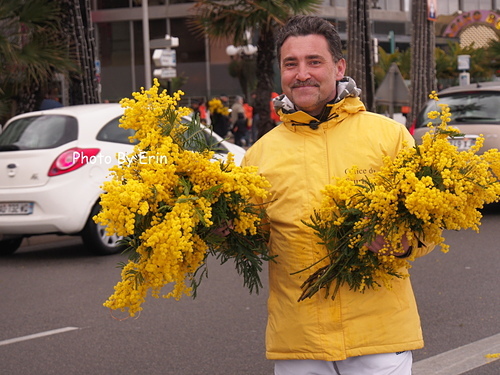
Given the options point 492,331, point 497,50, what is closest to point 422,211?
point 492,331

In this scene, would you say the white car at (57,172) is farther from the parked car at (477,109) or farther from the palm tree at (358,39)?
the palm tree at (358,39)

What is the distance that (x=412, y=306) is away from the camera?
3051 millimetres

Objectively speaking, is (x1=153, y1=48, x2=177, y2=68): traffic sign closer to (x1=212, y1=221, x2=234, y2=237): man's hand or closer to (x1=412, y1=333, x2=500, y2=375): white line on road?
(x1=412, y1=333, x2=500, y2=375): white line on road

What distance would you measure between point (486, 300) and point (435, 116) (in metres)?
4.69

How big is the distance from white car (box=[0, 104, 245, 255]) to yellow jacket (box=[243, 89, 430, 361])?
6556 mm

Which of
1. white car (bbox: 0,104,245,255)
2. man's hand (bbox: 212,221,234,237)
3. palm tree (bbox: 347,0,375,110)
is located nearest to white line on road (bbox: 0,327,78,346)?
white car (bbox: 0,104,245,255)

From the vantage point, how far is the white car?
959cm

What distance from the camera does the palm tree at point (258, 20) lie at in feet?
60.1

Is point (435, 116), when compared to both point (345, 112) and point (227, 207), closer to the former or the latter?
point (345, 112)

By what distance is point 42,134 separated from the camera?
9.82m

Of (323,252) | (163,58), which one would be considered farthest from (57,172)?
(163,58)

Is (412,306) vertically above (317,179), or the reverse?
(317,179)

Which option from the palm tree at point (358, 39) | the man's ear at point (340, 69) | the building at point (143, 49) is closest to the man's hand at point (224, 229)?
the man's ear at point (340, 69)

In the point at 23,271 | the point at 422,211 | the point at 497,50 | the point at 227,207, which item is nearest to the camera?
the point at 422,211
